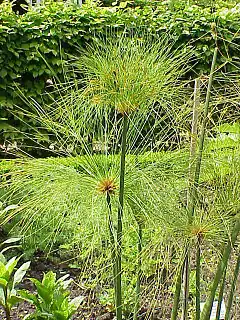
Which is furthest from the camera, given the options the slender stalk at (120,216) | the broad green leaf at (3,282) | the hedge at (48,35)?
the hedge at (48,35)

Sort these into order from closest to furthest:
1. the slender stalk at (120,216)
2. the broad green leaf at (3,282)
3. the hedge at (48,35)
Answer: the slender stalk at (120,216), the broad green leaf at (3,282), the hedge at (48,35)

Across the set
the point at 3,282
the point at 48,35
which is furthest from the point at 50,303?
the point at 48,35

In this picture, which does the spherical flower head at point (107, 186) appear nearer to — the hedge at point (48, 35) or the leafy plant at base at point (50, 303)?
the leafy plant at base at point (50, 303)

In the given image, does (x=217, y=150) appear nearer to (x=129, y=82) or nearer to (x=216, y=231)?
(x=216, y=231)

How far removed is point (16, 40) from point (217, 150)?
12.9 feet

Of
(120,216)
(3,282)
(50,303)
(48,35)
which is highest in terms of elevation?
(48,35)

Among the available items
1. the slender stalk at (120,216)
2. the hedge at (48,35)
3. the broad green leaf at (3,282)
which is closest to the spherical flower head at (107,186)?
the slender stalk at (120,216)

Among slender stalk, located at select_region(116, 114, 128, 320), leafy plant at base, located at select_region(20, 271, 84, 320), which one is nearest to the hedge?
leafy plant at base, located at select_region(20, 271, 84, 320)

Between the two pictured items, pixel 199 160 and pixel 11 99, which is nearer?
pixel 199 160

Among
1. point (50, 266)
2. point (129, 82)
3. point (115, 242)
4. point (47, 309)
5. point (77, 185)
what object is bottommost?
point (50, 266)

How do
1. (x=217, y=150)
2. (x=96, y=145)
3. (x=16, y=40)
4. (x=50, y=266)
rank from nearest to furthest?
(x=217, y=150), (x=96, y=145), (x=50, y=266), (x=16, y=40)

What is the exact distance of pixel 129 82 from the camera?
126 centimetres

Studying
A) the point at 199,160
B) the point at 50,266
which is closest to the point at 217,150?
the point at 199,160

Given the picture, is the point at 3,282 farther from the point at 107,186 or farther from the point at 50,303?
the point at 107,186
